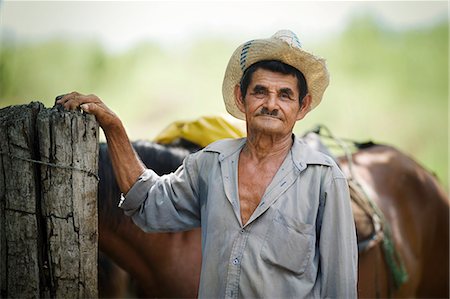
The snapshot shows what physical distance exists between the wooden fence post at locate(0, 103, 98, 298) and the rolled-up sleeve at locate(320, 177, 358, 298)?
89cm

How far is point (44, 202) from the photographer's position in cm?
211

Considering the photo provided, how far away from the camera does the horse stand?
3.01 metres

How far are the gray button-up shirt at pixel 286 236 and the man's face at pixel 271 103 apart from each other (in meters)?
0.15

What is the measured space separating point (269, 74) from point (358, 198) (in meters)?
1.66

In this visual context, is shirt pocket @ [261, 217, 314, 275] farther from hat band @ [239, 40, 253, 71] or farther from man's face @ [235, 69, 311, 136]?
hat band @ [239, 40, 253, 71]

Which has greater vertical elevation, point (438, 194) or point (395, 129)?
point (395, 129)

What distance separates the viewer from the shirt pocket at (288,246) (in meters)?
2.13

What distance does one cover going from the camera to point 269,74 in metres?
2.27

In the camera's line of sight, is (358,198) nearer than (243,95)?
No

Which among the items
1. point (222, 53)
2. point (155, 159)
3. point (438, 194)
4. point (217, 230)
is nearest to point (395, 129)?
point (222, 53)

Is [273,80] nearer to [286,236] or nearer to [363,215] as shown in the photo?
[286,236]

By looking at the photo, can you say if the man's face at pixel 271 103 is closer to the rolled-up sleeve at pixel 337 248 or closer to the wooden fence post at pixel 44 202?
the rolled-up sleeve at pixel 337 248

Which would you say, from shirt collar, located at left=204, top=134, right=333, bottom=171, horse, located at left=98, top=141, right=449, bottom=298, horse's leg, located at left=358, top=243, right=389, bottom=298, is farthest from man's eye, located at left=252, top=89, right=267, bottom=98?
horse's leg, located at left=358, top=243, right=389, bottom=298

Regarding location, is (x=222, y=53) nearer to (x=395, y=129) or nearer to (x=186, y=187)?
(x=395, y=129)
